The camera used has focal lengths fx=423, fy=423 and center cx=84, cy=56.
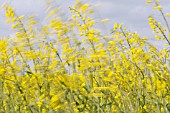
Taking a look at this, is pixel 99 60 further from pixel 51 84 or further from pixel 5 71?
pixel 5 71

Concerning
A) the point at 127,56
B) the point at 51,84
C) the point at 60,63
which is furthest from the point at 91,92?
the point at 127,56

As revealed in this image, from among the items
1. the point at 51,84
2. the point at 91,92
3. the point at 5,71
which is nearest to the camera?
the point at 91,92

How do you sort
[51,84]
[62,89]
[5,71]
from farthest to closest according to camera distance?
[5,71] → [51,84] → [62,89]

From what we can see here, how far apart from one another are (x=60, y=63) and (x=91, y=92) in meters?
0.47

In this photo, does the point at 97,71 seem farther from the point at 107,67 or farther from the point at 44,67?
the point at 44,67

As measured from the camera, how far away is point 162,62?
13.5ft

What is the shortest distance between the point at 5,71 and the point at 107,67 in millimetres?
1078

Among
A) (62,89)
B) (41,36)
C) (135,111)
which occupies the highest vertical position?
(41,36)

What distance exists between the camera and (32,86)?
13.6ft

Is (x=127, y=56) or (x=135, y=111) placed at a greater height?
(x=127, y=56)

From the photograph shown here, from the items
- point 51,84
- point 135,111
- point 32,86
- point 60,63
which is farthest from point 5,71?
point 135,111

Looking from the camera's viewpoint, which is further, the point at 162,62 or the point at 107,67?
the point at 162,62

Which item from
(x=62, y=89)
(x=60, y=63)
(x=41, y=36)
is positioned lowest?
(x=62, y=89)

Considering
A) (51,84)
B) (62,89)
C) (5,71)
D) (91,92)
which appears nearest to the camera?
(91,92)
